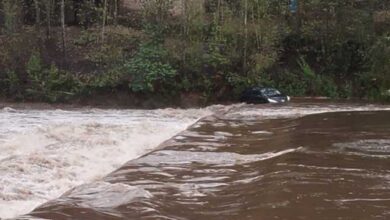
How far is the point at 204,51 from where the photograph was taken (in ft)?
85.3

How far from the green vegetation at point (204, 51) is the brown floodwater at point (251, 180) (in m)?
11.5

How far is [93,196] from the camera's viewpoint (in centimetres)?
779

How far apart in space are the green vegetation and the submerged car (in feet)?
3.86

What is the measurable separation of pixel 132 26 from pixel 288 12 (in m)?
7.80

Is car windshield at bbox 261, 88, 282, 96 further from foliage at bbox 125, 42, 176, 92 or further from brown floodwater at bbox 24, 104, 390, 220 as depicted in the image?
brown floodwater at bbox 24, 104, 390, 220

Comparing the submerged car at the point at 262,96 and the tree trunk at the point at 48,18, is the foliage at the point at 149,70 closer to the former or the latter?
the submerged car at the point at 262,96

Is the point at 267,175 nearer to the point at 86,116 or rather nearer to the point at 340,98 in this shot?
the point at 86,116

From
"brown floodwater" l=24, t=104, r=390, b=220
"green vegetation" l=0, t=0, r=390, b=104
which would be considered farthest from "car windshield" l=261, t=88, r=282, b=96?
"brown floodwater" l=24, t=104, r=390, b=220

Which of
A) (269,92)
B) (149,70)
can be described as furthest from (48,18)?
(269,92)

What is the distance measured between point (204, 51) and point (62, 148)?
14679mm

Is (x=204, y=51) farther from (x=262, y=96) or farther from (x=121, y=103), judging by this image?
(x=121, y=103)

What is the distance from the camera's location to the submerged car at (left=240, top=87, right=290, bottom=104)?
23.3 meters

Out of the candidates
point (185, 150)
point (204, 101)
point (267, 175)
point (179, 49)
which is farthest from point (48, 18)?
point (267, 175)

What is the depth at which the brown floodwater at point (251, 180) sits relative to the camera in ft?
22.6
